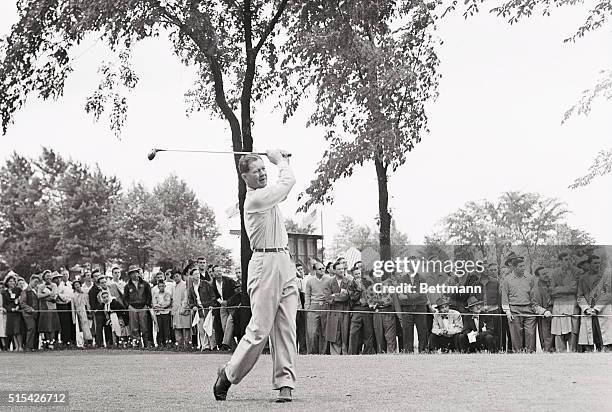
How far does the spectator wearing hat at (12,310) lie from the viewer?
907 inches

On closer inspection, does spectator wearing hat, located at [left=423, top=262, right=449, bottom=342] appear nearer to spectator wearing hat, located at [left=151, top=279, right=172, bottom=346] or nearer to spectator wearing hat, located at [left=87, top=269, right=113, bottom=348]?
spectator wearing hat, located at [left=151, top=279, right=172, bottom=346]

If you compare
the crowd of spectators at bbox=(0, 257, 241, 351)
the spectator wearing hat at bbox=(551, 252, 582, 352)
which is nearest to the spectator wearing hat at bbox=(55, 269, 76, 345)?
the crowd of spectators at bbox=(0, 257, 241, 351)

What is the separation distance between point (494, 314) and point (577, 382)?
7.99m

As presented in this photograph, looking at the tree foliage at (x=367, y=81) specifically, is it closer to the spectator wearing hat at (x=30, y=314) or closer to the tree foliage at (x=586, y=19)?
the tree foliage at (x=586, y=19)

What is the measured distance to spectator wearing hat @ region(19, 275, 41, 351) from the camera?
75.7 feet

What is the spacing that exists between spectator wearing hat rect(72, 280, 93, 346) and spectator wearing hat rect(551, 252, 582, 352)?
1044 centimetres

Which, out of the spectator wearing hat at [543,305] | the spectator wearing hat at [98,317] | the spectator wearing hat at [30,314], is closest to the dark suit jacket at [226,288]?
the spectator wearing hat at [98,317]

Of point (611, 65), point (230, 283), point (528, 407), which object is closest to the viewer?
point (528, 407)

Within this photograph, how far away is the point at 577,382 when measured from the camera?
10.8 metres

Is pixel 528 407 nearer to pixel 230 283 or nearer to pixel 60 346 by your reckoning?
pixel 230 283

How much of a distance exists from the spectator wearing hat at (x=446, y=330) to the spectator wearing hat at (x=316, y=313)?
2.19 metres

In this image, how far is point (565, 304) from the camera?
18406 mm

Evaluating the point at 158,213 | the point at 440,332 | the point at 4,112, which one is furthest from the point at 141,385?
the point at 158,213

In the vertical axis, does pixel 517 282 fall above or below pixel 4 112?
below
